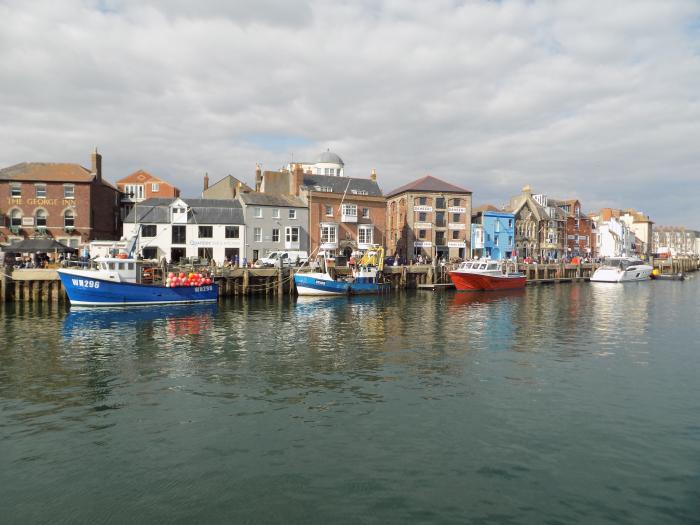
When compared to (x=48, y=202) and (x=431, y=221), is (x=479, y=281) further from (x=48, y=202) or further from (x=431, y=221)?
(x=48, y=202)

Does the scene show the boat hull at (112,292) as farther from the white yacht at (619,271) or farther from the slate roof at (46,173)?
the white yacht at (619,271)

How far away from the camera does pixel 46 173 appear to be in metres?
55.9

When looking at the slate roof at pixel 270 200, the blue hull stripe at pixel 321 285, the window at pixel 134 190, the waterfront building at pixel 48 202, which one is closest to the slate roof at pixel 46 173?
the waterfront building at pixel 48 202

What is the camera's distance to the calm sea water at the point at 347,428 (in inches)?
374

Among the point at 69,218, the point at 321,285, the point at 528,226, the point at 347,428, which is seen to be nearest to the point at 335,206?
the point at 321,285

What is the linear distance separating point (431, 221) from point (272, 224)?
2582cm

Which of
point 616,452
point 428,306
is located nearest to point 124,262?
point 428,306

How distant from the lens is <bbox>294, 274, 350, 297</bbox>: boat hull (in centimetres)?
4616

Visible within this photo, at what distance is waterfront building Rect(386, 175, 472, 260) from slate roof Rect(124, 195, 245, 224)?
26.0 metres

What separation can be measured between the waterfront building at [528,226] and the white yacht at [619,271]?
14929mm

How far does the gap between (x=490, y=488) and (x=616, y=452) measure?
3942mm

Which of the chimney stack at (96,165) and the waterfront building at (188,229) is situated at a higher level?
the chimney stack at (96,165)

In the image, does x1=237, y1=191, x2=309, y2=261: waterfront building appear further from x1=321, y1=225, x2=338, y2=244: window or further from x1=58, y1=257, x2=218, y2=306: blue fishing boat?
x1=58, y1=257, x2=218, y2=306: blue fishing boat

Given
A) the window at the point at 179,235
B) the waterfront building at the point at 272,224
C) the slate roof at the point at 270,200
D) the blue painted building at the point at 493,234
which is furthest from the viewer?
the blue painted building at the point at 493,234
